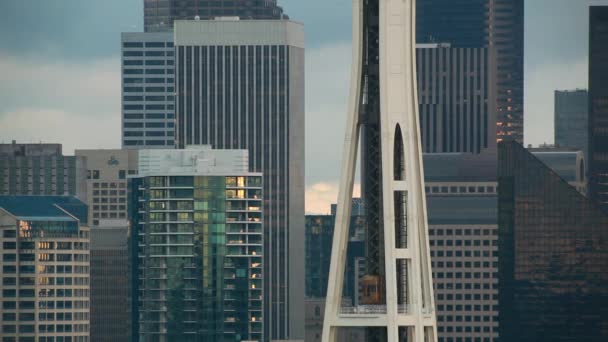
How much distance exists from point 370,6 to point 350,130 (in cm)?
602

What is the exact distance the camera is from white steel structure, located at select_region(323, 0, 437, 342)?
132125 mm

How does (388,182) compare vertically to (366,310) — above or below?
above

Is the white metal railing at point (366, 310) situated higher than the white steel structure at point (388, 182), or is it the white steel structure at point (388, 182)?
the white steel structure at point (388, 182)

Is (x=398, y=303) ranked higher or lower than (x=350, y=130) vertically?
lower

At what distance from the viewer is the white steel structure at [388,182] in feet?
433

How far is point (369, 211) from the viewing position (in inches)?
5305

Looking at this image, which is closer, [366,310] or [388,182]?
[388,182]

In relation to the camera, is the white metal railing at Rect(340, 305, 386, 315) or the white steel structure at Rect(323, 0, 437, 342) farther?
the white metal railing at Rect(340, 305, 386, 315)

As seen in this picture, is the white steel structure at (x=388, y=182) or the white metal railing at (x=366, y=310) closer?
the white steel structure at (x=388, y=182)

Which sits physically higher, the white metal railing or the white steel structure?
the white steel structure

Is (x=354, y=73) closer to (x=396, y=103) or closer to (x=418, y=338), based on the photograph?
(x=396, y=103)

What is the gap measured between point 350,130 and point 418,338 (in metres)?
10.3

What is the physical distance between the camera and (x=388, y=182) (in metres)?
132

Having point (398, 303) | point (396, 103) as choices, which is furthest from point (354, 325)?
point (396, 103)
